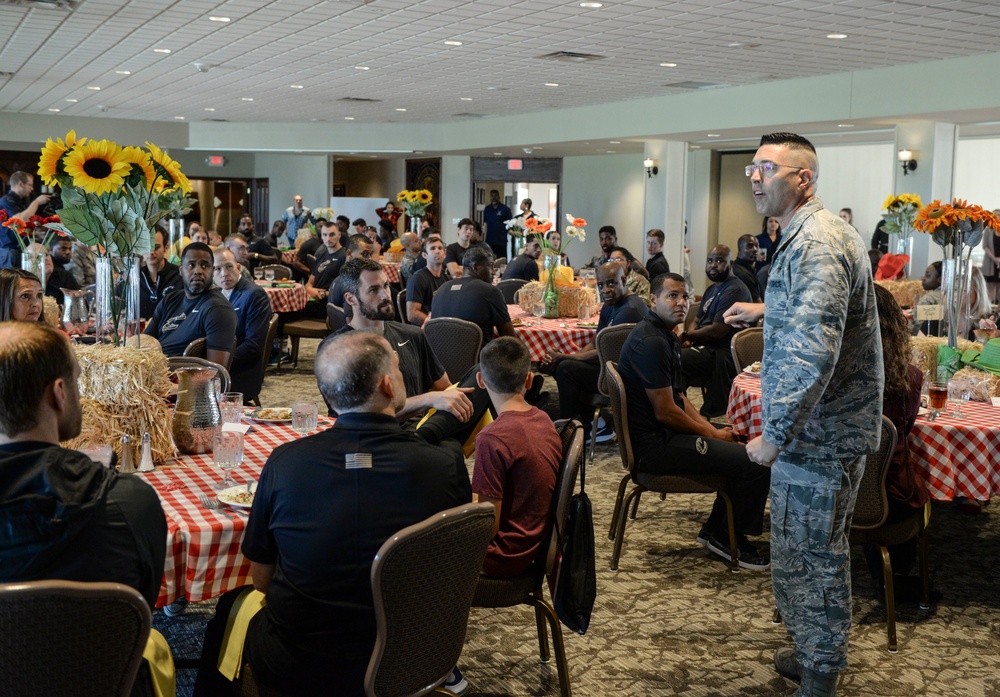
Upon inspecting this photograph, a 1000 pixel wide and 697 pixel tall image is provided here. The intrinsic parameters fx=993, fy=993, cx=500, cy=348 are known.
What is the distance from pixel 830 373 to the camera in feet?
8.98

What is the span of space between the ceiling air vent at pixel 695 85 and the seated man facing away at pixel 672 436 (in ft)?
32.5

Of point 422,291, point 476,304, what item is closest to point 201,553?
point 476,304

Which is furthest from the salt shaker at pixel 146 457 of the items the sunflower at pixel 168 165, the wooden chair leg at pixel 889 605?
the wooden chair leg at pixel 889 605

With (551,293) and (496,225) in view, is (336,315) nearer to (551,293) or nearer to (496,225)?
(551,293)

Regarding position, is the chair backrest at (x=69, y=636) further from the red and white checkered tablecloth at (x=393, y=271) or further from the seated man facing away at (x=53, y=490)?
the red and white checkered tablecloth at (x=393, y=271)

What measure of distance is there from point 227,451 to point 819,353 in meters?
1.73

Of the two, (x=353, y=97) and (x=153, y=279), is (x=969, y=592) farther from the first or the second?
(x=353, y=97)

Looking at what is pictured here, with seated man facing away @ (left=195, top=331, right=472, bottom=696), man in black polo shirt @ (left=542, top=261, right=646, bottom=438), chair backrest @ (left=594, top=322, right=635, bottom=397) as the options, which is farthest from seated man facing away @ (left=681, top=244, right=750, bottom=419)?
seated man facing away @ (left=195, top=331, right=472, bottom=696)

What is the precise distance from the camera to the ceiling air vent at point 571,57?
11.1m

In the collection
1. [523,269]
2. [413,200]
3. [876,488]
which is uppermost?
[413,200]

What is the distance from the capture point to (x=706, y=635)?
3855mm

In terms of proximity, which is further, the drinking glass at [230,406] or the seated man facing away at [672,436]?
the seated man facing away at [672,436]

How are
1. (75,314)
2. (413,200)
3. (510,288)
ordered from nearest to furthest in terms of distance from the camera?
(75,314) < (510,288) < (413,200)

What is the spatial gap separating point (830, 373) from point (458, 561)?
1199 mm
